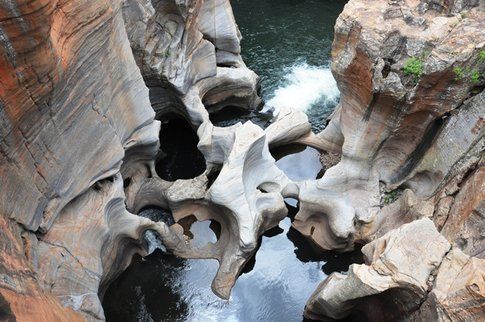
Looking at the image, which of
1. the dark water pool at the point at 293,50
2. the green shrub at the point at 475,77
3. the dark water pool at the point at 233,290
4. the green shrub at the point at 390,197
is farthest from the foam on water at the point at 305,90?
the green shrub at the point at 475,77

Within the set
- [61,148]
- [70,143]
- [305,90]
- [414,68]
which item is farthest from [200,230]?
[305,90]

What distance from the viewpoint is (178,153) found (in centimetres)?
1373

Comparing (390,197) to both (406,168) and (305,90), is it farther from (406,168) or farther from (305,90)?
(305,90)

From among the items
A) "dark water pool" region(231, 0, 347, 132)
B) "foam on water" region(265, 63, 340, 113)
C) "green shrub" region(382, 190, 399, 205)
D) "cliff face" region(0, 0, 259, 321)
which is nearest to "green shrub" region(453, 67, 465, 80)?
"green shrub" region(382, 190, 399, 205)

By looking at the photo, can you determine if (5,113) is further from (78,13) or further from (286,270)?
(286,270)

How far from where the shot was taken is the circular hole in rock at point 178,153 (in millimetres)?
13086

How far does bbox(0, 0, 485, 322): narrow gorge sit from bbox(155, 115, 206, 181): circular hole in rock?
6 cm

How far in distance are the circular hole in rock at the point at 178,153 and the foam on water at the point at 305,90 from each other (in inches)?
124

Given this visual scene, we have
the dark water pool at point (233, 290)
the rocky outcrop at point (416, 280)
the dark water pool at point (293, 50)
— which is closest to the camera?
the rocky outcrop at point (416, 280)

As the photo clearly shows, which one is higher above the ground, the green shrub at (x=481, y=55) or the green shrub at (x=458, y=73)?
the green shrub at (x=481, y=55)

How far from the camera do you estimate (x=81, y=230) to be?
8.41 meters

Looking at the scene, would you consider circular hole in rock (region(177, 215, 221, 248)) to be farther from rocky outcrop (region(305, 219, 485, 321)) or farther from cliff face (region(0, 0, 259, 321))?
rocky outcrop (region(305, 219, 485, 321))

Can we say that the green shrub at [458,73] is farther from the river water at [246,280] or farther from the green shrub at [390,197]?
the river water at [246,280]

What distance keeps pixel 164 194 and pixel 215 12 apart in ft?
21.1
